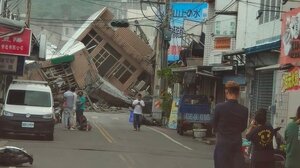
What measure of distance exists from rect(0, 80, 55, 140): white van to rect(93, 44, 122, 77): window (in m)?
39.2

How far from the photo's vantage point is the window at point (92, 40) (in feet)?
197

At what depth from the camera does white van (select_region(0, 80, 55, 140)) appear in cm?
1956

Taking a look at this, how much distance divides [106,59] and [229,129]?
52.7 m

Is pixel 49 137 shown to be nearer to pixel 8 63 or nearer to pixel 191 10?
pixel 8 63

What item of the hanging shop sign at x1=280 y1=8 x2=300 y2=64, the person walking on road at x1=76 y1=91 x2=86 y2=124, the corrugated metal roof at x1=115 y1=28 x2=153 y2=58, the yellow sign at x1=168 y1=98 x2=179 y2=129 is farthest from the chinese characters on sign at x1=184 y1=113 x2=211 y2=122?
the corrugated metal roof at x1=115 y1=28 x2=153 y2=58

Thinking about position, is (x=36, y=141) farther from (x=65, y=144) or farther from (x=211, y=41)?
(x=211, y=41)

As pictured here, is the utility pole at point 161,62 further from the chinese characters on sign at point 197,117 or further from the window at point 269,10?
the window at point 269,10

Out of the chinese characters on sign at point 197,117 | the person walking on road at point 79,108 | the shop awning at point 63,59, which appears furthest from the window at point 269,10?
the shop awning at point 63,59

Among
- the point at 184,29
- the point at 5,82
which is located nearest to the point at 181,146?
the point at 5,82

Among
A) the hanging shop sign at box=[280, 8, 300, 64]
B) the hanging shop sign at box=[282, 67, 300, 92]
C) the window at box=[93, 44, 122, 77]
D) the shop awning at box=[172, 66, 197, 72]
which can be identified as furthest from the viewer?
the window at box=[93, 44, 122, 77]

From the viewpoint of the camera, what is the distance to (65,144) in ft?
61.6

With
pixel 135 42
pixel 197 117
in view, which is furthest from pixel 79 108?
pixel 135 42

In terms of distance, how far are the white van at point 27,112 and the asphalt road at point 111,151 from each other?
0.41 m

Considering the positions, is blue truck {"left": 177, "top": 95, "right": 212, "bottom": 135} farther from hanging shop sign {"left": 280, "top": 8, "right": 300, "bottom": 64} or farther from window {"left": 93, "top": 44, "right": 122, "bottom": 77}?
window {"left": 93, "top": 44, "right": 122, "bottom": 77}
